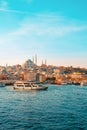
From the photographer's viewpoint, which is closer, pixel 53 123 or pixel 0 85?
pixel 53 123

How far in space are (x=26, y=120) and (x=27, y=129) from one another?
4.72m

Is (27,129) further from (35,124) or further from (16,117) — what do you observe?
(16,117)

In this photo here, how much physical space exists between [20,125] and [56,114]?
338 inches

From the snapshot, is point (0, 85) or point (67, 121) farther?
point (0, 85)

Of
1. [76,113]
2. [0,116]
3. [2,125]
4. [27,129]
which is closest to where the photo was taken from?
[27,129]

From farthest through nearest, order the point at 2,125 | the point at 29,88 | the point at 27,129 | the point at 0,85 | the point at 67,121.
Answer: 1. the point at 0,85
2. the point at 29,88
3. the point at 67,121
4. the point at 2,125
5. the point at 27,129

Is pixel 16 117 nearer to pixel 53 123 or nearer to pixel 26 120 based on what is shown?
pixel 26 120

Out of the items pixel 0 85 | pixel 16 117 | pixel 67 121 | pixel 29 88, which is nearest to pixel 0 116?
pixel 16 117

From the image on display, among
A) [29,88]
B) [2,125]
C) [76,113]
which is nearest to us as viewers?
[2,125]

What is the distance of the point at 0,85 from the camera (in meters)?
133

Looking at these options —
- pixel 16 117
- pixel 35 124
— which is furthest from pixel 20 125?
pixel 16 117

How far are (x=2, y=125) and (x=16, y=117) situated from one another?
189 inches

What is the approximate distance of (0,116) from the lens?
1553 inches

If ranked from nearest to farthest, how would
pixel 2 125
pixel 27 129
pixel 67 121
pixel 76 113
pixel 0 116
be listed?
pixel 27 129 < pixel 2 125 < pixel 67 121 < pixel 0 116 < pixel 76 113
